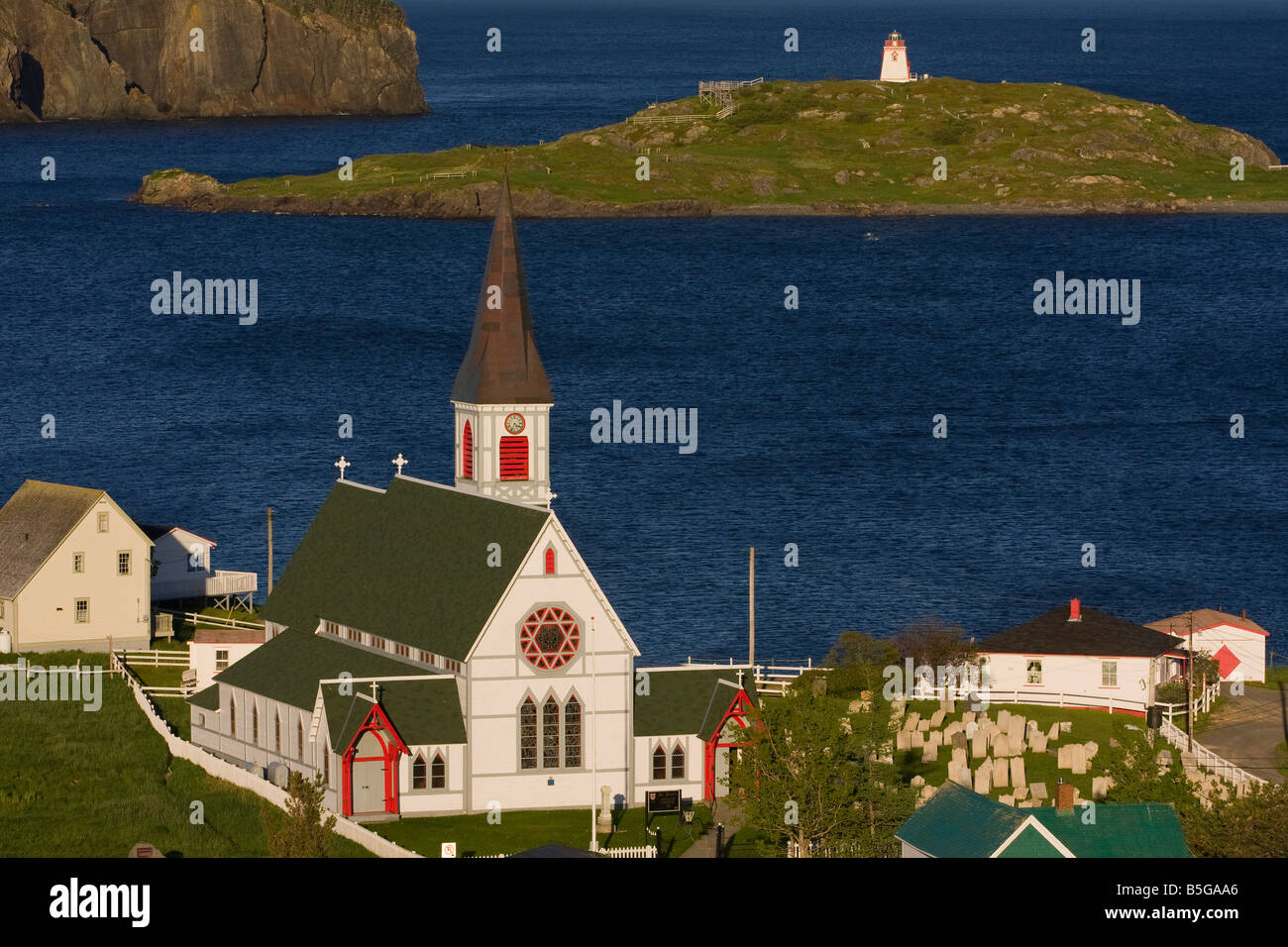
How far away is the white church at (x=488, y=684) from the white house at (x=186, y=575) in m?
20.5

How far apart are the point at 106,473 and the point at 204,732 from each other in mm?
71044

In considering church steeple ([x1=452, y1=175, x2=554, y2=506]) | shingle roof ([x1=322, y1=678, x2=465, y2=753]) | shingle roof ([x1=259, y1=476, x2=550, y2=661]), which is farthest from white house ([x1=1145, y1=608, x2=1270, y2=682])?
shingle roof ([x1=322, y1=678, x2=465, y2=753])

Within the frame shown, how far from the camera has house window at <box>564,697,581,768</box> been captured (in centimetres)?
6059

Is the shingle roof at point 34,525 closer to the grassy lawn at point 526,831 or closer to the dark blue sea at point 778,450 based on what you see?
the dark blue sea at point 778,450

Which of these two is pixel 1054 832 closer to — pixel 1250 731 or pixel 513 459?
pixel 513 459

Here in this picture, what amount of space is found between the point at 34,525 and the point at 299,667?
1902cm

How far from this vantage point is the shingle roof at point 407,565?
61.6 m

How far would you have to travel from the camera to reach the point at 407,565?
66000 mm

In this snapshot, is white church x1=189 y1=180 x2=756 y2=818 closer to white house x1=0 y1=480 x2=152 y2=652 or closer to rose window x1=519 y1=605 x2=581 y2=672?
rose window x1=519 y1=605 x2=581 y2=672

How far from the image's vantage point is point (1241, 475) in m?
141

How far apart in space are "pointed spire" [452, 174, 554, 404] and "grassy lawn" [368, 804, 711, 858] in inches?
499

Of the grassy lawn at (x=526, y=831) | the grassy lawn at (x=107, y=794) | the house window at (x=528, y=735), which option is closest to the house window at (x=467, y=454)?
the house window at (x=528, y=735)

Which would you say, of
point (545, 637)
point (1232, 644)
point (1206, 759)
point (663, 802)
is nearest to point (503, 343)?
point (545, 637)
